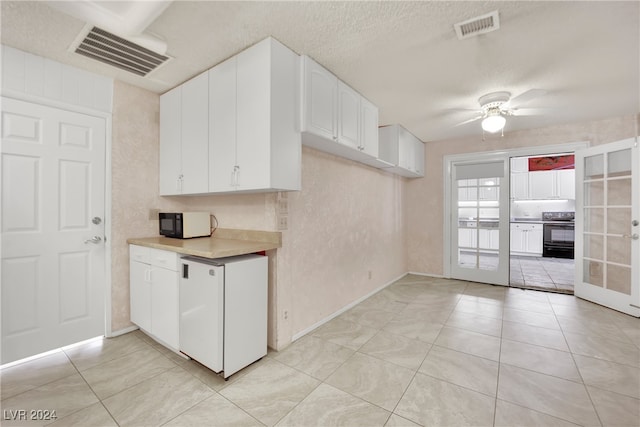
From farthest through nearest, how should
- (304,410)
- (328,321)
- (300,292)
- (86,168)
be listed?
1. (328,321)
2. (300,292)
3. (86,168)
4. (304,410)

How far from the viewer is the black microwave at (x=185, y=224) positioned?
2.58 metres

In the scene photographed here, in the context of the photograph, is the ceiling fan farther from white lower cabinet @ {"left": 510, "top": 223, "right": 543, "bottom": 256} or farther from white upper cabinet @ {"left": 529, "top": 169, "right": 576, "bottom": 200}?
white lower cabinet @ {"left": 510, "top": 223, "right": 543, "bottom": 256}

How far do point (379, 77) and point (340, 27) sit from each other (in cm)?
81

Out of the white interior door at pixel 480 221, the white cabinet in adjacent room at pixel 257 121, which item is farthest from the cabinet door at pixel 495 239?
the white cabinet in adjacent room at pixel 257 121

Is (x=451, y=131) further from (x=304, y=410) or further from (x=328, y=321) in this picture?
(x=304, y=410)

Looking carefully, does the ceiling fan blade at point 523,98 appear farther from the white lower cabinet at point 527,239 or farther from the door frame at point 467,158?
the white lower cabinet at point 527,239

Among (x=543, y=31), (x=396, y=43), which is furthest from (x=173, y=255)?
(x=543, y=31)

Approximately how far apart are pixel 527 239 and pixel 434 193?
383cm

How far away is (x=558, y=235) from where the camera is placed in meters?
6.46

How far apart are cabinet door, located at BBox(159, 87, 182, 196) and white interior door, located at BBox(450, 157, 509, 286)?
433cm

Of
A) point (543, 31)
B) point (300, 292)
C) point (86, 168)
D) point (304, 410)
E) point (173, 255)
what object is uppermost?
point (543, 31)

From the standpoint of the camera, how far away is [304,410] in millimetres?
1679

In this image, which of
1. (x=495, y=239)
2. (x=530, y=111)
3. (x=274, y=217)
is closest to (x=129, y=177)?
(x=274, y=217)

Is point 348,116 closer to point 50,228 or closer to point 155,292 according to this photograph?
point 155,292
